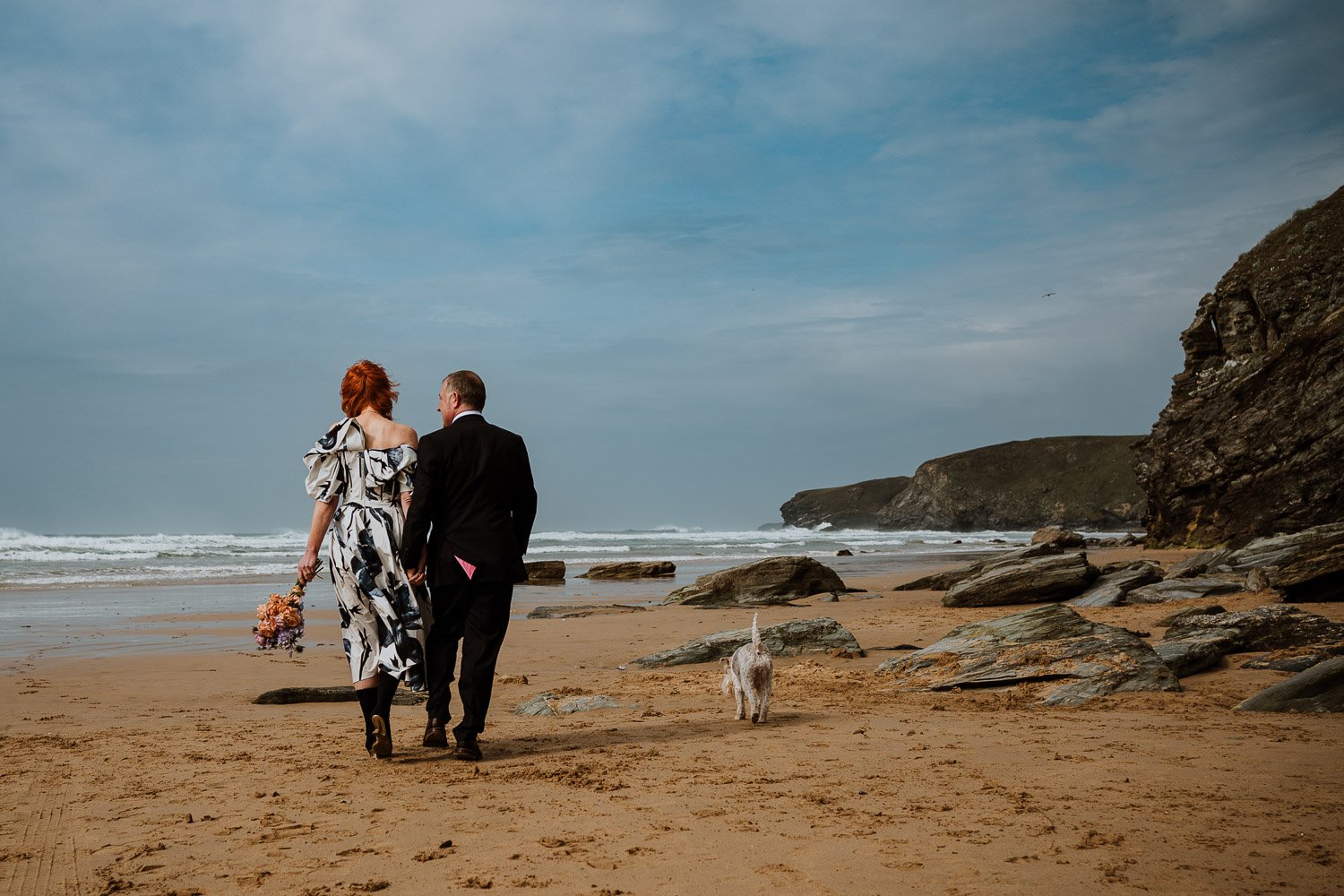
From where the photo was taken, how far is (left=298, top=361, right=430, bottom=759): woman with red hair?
5.62 meters

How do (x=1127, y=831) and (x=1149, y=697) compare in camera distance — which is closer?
(x=1127, y=831)

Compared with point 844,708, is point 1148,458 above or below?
above

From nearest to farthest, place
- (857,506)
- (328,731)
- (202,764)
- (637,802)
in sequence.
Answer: (637,802) → (202,764) → (328,731) → (857,506)

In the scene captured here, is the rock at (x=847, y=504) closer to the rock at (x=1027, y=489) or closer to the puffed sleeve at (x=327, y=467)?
the rock at (x=1027, y=489)

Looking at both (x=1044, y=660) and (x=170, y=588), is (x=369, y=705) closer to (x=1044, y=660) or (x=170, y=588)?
(x=1044, y=660)

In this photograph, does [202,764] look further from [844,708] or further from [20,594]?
[20,594]

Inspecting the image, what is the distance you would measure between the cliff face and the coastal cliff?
48023 mm

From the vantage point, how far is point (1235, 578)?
14.5 metres

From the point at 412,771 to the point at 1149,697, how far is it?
5287 mm

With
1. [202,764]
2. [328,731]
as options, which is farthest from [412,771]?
[328,731]

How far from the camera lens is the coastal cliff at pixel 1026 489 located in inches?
3147

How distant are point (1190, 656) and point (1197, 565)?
966 cm

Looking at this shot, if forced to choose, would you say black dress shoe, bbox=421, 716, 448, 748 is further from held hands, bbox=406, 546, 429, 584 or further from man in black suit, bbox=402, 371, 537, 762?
held hands, bbox=406, 546, 429, 584

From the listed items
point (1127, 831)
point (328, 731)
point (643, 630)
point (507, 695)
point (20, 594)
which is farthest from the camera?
point (20, 594)
